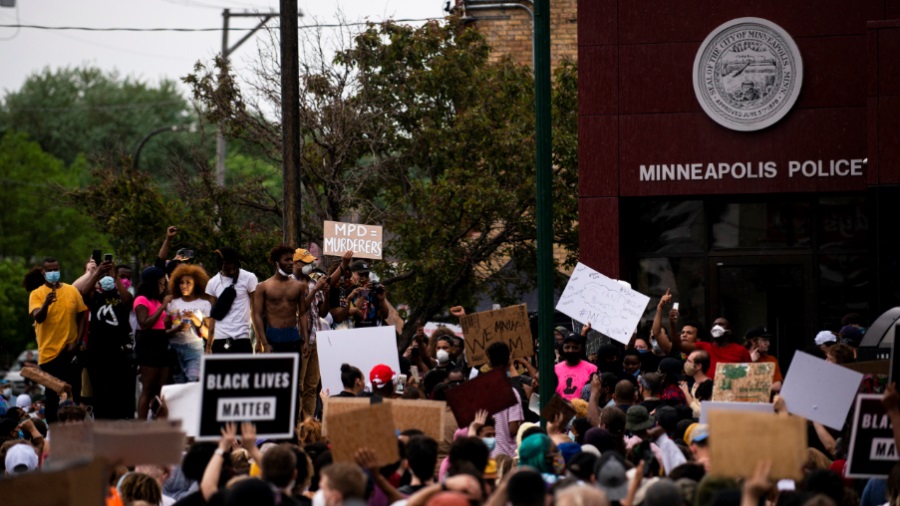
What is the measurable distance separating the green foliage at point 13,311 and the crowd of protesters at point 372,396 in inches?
1749

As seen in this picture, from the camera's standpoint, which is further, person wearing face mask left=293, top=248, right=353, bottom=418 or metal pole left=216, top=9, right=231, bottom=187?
metal pole left=216, top=9, right=231, bottom=187

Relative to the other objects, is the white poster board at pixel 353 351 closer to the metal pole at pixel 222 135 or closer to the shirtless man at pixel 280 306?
the shirtless man at pixel 280 306

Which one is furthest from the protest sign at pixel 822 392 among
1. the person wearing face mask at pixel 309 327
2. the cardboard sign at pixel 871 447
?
the person wearing face mask at pixel 309 327

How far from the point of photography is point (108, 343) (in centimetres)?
1497

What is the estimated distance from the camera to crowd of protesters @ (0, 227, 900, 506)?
7.68 metres

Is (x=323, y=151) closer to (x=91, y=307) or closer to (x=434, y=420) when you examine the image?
(x=91, y=307)

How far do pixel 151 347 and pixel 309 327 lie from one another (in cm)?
159

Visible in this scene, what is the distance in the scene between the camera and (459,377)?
13.6m

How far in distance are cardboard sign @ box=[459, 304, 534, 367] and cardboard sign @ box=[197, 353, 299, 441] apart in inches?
211

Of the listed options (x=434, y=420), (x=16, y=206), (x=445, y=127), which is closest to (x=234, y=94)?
(x=445, y=127)

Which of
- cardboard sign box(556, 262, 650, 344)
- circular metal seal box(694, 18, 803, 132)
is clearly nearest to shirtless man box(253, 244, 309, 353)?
cardboard sign box(556, 262, 650, 344)

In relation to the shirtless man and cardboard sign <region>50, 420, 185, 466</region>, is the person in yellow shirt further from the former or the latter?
cardboard sign <region>50, 420, 185, 466</region>

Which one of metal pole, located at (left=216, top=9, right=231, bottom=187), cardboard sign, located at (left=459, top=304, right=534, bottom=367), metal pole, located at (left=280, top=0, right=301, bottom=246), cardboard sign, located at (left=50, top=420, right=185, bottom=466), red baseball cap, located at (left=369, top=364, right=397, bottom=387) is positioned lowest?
cardboard sign, located at (left=50, top=420, right=185, bottom=466)

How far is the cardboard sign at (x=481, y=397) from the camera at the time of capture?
10.1 m
